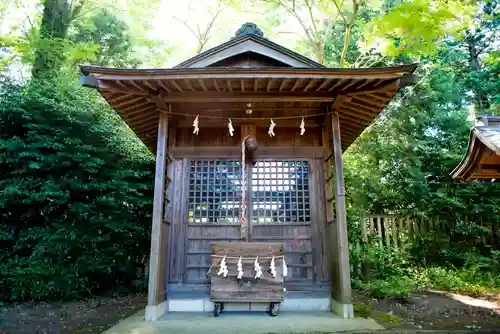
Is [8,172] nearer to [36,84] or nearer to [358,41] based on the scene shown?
[36,84]

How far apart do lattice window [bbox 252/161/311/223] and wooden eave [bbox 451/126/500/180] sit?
8.51 ft

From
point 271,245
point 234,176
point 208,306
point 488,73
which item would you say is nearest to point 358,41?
point 488,73

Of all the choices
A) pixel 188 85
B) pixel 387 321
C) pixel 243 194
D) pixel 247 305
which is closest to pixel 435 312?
pixel 387 321

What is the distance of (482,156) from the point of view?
461 cm

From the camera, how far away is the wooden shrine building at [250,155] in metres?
5.03

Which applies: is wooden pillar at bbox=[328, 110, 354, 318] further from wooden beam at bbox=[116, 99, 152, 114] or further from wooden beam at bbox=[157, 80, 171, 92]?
wooden beam at bbox=[116, 99, 152, 114]

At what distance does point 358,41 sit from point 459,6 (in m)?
3.90

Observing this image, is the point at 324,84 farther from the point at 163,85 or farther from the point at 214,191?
the point at 214,191

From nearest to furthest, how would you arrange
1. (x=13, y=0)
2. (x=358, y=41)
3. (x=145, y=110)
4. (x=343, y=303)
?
(x=343, y=303) → (x=145, y=110) → (x=13, y=0) → (x=358, y=41)

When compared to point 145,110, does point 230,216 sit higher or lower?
lower

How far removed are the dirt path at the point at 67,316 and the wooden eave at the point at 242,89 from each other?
11.9 ft

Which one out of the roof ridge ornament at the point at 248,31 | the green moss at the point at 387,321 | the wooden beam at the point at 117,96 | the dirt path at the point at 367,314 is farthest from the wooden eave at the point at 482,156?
the wooden beam at the point at 117,96

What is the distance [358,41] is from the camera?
12.7 m

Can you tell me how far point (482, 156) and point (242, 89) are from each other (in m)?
3.71
